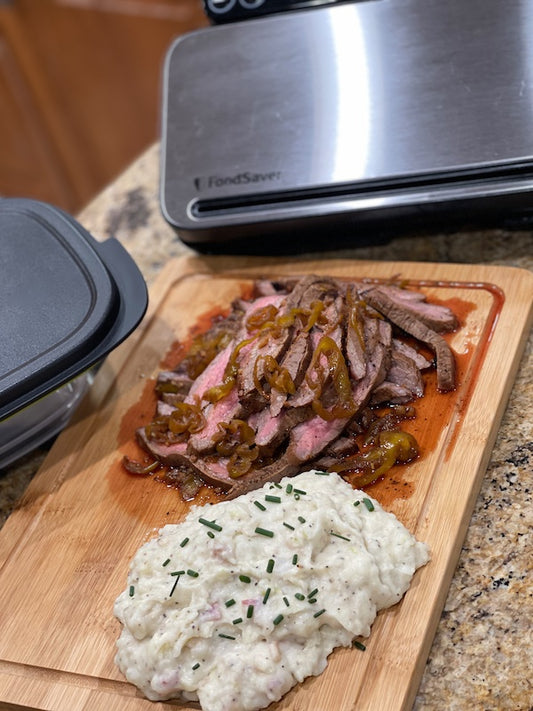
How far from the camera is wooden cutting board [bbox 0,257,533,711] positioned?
61.4 inches

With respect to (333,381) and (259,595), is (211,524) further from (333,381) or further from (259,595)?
(333,381)

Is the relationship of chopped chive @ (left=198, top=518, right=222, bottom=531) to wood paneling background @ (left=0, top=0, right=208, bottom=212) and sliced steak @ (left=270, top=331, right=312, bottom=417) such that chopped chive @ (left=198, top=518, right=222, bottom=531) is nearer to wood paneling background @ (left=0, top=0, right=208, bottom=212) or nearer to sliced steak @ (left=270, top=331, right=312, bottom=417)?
sliced steak @ (left=270, top=331, right=312, bottom=417)

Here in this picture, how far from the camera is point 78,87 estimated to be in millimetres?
4945

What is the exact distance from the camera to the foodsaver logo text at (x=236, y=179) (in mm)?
2346

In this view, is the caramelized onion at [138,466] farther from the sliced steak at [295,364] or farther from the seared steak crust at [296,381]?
the sliced steak at [295,364]

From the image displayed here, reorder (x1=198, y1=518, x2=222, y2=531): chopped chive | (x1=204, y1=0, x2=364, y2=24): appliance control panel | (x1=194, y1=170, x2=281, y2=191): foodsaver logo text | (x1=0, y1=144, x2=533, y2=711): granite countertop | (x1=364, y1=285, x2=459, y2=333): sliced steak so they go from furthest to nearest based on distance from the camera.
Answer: (x1=204, y1=0, x2=364, y2=24): appliance control panel
(x1=194, y1=170, x2=281, y2=191): foodsaver logo text
(x1=364, y1=285, x2=459, y2=333): sliced steak
(x1=198, y1=518, x2=222, y2=531): chopped chive
(x1=0, y1=144, x2=533, y2=711): granite countertop

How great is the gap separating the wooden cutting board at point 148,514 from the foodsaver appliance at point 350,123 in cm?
21

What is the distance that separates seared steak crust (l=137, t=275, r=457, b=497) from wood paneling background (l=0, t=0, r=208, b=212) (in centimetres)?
308

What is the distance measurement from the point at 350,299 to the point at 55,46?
3462 mm

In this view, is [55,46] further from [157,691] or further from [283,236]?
[157,691]

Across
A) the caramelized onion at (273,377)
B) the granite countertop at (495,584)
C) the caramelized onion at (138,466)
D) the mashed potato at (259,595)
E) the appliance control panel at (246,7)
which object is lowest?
the granite countertop at (495,584)

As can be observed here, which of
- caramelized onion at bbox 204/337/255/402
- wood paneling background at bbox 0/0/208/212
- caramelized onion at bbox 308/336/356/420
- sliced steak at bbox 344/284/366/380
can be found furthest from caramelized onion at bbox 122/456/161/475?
wood paneling background at bbox 0/0/208/212

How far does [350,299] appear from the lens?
2125 millimetres

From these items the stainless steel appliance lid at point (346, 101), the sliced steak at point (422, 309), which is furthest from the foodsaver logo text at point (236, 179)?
the sliced steak at point (422, 309)
